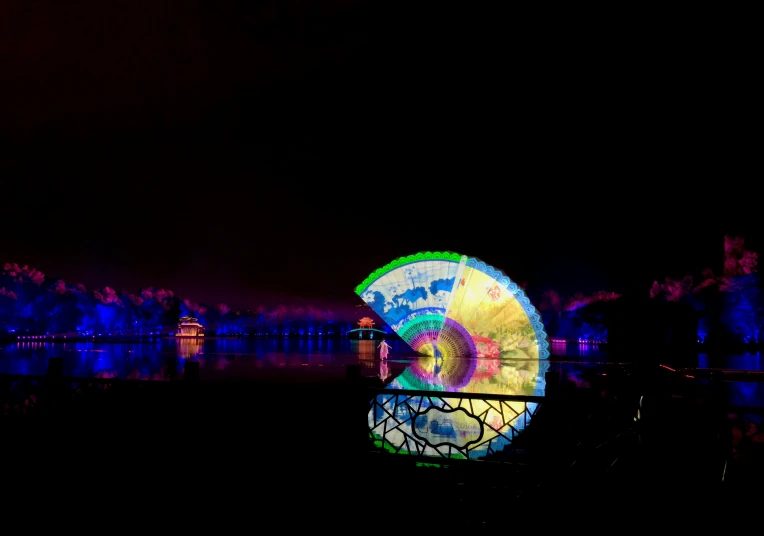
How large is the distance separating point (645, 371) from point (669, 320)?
2.02ft

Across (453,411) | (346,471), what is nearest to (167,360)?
(453,411)

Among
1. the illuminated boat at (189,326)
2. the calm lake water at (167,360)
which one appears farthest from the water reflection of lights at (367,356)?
the illuminated boat at (189,326)

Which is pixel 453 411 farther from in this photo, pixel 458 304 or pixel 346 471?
pixel 458 304

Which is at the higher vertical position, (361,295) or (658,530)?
(361,295)

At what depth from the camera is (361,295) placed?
23.8 metres

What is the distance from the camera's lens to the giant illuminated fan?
22.0 metres

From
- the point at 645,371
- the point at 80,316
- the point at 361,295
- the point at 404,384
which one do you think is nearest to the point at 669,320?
the point at 645,371

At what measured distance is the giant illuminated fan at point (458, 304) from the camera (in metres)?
22.0

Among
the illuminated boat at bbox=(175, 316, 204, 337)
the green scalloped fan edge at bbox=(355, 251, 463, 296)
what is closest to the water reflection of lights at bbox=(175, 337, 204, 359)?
the green scalloped fan edge at bbox=(355, 251, 463, 296)

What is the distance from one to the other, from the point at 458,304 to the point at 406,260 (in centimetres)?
283

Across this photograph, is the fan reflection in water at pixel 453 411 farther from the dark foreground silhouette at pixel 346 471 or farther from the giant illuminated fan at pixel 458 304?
the giant illuminated fan at pixel 458 304

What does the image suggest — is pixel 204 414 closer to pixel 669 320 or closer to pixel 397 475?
pixel 397 475

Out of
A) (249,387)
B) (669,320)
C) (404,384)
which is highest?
(669,320)

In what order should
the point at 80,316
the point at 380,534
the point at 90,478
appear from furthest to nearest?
the point at 80,316, the point at 90,478, the point at 380,534
